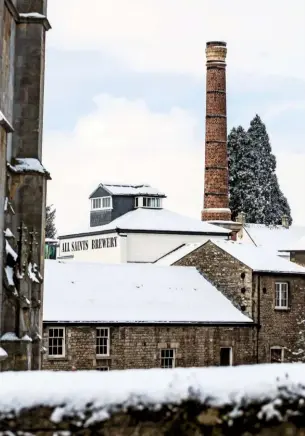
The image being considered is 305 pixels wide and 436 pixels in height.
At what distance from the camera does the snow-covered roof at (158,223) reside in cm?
8031

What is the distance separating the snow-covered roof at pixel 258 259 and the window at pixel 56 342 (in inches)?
400

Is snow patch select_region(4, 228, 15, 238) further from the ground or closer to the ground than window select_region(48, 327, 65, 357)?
further from the ground

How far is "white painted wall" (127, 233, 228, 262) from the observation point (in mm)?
78750

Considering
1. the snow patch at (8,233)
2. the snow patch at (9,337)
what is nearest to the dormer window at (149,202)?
the snow patch at (8,233)

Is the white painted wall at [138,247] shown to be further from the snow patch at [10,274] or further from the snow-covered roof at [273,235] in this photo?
the snow patch at [10,274]

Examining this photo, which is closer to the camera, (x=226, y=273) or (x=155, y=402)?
(x=155, y=402)

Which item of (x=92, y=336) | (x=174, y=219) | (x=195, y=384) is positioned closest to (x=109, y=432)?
(x=195, y=384)

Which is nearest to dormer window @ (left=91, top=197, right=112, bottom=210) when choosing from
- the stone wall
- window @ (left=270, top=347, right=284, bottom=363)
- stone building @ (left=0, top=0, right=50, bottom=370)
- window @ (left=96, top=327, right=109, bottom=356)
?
the stone wall

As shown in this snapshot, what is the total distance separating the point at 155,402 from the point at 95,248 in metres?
74.3

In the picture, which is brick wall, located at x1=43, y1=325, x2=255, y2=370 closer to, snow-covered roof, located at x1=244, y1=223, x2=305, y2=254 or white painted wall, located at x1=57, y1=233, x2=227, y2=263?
white painted wall, located at x1=57, y1=233, x2=227, y2=263

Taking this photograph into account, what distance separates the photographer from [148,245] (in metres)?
79.4

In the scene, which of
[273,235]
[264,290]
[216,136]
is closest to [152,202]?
[216,136]

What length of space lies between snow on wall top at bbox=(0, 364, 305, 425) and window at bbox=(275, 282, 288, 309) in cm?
4470

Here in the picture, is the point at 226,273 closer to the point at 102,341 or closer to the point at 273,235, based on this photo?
the point at 102,341
